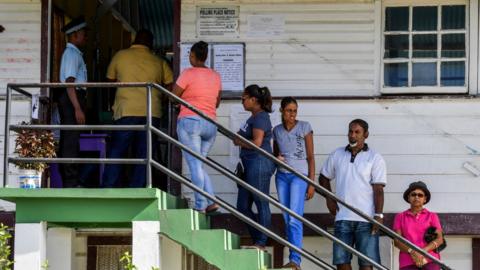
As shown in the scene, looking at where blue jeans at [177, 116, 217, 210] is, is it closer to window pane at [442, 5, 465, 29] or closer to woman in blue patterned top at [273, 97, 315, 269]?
woman in blue patterned top at [273, 97, 315, 269]

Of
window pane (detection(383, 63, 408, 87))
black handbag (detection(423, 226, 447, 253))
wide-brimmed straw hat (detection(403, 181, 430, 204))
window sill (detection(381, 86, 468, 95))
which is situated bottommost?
black handbag (detection(423, 226, 447, 253))

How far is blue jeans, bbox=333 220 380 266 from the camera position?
1211 centimetres

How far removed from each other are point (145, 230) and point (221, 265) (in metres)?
0.76

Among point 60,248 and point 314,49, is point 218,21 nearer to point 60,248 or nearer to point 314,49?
point 314,49

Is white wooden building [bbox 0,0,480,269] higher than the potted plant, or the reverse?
white wooden building [bbox 0,0,480,269]

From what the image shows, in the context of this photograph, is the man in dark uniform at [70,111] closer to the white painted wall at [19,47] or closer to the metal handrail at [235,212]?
the white painted wall at [19,47]

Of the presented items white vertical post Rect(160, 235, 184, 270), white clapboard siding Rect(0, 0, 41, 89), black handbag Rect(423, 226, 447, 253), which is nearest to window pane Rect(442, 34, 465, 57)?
black handbag Rect(423, 226, 447, 253)

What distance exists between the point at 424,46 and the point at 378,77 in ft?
1.98

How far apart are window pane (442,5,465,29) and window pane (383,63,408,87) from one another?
0.62m

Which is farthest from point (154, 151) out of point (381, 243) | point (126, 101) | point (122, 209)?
point (381, 243)

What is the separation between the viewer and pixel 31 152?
11609 millimetres

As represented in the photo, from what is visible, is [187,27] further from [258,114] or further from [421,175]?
[421,175]

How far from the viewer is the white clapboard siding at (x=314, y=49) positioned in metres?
13.1

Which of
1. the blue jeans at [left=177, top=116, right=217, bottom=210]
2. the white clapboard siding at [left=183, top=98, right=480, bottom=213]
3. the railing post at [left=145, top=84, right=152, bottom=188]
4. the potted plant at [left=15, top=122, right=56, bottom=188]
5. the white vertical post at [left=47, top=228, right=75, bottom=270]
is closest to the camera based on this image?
the railing post at [left=145, top=84, right=152, bottom=188]
